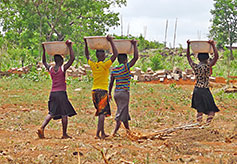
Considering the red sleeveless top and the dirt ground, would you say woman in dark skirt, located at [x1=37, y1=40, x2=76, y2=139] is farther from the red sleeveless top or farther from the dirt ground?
the dirt ground

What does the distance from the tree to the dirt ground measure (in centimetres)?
2496

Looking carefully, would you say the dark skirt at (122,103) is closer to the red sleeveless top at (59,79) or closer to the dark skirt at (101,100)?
the dark skirt at (101,100)

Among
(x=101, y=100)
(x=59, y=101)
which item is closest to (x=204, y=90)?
(x=101, y=100)

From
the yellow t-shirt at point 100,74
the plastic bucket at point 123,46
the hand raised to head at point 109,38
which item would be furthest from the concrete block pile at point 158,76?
the hand raised to head at point 109,38

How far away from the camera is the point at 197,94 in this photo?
556cm

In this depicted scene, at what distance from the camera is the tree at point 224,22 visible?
33562 millimetres

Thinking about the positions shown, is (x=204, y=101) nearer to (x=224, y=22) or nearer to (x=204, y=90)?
(x=204, y=90)

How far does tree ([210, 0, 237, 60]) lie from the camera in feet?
110

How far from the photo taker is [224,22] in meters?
34.3

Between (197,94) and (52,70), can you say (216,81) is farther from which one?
(52,70)

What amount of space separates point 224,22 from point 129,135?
3246 centimetres

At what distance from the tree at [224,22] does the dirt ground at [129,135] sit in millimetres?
24963

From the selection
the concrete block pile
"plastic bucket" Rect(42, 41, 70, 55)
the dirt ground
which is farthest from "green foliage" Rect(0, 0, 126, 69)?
"plastic bucket" Rect(42, 41, 70, 55)

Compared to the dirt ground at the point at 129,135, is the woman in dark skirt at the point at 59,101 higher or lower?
higher
